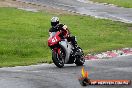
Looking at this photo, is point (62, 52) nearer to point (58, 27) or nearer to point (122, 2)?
point (58, 27)

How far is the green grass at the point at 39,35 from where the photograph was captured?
91.9 ft

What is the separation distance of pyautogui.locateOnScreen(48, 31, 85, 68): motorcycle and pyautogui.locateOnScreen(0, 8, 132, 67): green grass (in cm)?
307

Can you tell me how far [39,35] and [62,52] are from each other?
55.7 ft

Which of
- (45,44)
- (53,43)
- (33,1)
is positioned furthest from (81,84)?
(33,1)

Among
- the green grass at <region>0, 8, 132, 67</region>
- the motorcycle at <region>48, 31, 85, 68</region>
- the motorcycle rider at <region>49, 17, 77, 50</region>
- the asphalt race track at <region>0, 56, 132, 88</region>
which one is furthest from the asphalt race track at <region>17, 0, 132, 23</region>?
the asphalt race track at <region>0, 56, 132, 88</region>

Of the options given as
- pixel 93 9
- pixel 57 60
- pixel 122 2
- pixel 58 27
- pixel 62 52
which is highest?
pixel 58 27

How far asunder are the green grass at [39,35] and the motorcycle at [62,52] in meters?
3.07

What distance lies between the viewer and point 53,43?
1964 cm

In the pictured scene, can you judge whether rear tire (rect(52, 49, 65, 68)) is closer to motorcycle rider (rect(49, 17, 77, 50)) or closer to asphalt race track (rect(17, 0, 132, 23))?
motorcycle rider (rect(49, 17, 77, 50))

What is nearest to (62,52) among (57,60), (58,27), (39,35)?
(57,60)

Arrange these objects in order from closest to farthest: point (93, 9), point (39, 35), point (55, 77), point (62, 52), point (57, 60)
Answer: point (55, 77), point (57, 60), point (62, 52), point (39, 35), point (93, 9)

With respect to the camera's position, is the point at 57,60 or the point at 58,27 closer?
the point at 57,60

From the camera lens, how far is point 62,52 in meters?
20.0

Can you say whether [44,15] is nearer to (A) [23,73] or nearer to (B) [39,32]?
(B) [39,32]
